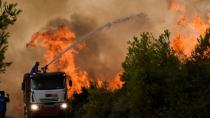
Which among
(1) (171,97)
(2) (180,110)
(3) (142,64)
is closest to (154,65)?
(3) (142,64)

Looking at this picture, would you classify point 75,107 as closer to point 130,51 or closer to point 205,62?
point 130,51

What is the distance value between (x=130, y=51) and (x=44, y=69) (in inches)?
308

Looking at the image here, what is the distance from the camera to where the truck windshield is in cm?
3631

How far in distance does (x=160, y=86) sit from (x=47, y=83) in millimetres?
7555

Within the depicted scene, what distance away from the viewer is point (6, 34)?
18.7 m

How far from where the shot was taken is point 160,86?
1425 inches

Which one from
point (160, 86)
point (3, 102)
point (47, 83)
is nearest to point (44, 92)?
point (47, 83)

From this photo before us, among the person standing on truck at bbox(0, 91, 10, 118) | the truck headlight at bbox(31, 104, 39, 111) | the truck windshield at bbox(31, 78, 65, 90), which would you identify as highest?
the truck windshield at bbox(31, 78, 65, 90)

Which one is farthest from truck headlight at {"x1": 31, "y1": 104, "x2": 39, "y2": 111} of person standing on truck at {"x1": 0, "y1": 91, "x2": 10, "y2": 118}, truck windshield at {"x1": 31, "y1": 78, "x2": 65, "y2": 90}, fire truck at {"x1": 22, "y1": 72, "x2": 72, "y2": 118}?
person standing on truck at {"x1": 0, "y1": 91, "x2": 10, "y2": 118}

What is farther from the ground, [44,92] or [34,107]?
[44,92]

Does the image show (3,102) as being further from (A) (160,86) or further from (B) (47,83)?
(A) (160,86)

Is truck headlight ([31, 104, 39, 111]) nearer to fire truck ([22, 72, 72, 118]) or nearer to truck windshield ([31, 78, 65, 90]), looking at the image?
fire truck ([22, 72, 72, 118])

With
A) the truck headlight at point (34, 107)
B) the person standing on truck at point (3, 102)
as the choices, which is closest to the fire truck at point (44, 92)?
the truck headlight at point (34, 107)

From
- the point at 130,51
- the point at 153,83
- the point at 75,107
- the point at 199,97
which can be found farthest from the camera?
the point at 75,107
